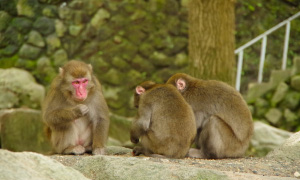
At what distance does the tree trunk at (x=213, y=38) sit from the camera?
7367 mm

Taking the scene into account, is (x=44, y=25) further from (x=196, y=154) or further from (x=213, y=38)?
(x=196, y=154)

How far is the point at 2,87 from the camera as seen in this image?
9500 millimetres

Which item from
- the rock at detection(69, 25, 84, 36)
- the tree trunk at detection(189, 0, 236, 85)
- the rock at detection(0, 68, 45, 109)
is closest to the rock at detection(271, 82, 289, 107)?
the tree trunk at detection(189, 0, 236, 85)

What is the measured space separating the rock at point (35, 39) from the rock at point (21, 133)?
1.71 metres

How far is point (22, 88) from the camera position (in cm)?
959

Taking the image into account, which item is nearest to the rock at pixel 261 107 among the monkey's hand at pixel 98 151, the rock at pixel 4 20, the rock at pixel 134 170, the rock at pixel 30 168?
the rock at pixel 4 20

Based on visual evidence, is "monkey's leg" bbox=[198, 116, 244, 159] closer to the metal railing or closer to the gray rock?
the gray rock

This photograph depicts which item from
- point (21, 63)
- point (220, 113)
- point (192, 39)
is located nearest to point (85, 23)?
point (21, 63)

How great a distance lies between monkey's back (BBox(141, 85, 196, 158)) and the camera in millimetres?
5031

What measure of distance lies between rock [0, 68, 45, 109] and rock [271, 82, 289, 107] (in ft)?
15.9

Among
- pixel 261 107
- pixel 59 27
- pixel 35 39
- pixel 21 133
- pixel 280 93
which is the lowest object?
pixel 21 133

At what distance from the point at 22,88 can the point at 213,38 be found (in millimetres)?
4167

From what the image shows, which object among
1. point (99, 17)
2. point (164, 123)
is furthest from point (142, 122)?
point (99, 17)

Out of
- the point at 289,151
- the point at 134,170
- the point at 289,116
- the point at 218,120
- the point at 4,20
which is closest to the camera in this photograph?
the point at 134,170
